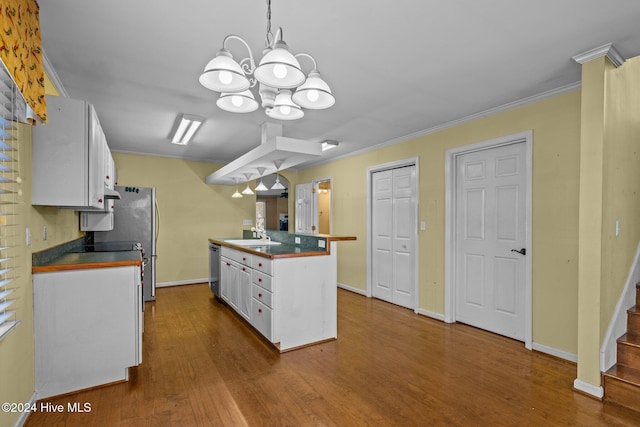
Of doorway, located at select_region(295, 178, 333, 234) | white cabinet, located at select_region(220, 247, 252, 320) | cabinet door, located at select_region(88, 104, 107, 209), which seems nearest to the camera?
cabinet door, located at select_region(88, 104, 107, 209)

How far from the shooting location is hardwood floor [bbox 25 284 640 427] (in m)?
2.11

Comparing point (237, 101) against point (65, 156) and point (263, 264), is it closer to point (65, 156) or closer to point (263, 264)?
point (65, 156)

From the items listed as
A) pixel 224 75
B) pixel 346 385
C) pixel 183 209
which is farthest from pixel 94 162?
pixel 183 209

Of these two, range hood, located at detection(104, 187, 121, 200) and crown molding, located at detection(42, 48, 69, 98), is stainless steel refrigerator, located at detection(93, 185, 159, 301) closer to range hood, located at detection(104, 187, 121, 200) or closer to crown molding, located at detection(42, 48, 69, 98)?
range hood, located at detection(104, 187, 121, 200)

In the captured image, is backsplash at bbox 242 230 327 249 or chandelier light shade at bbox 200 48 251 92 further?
backsplash at bbox 242 230 327 249

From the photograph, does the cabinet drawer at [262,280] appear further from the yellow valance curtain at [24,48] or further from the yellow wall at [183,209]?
the yellow wall at [183,209]

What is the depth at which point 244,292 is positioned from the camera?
3.81 meters

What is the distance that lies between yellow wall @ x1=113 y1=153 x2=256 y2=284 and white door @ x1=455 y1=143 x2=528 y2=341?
4490 mm

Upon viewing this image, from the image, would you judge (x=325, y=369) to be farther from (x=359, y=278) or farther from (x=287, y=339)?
(x=359, y=278)

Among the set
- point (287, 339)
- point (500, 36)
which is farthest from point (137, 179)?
point (500, 36)

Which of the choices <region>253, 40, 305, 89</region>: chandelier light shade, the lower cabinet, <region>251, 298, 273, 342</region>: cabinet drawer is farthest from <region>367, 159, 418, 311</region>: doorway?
A: <region>253, 40, 305, 89</region>: chandelier light shade

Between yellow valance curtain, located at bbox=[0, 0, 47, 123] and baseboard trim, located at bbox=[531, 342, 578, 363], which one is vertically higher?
yellow valance curtain, located at bbox=[0, 0, 47, 123]

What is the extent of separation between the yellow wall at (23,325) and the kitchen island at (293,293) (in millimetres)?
1743

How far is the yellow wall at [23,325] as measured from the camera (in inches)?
70.7
